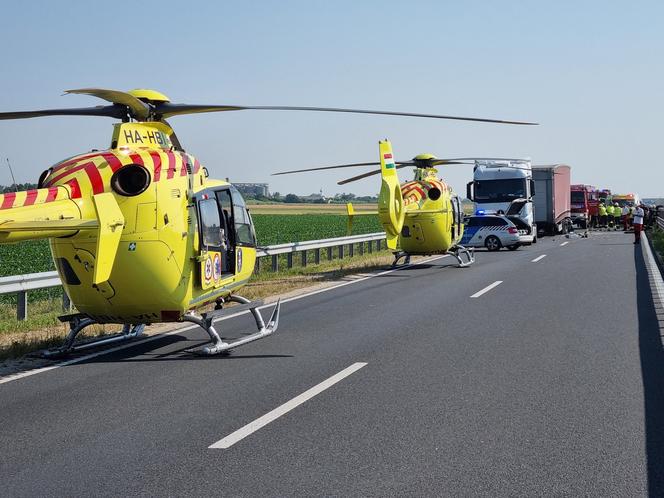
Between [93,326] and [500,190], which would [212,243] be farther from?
[500,190]

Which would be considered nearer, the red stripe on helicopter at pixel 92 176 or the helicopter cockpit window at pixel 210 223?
the red stripe on helicopter at pixel 92 176

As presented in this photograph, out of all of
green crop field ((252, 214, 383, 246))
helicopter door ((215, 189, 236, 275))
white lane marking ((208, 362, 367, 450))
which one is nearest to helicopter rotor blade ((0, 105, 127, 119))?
helicopter door ((215, 189, 236, 275))

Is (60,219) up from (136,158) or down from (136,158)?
down

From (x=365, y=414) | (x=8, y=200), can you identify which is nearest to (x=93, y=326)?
(x=8, y=200)

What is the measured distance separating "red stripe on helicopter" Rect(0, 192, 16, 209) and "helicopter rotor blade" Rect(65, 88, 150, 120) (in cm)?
131

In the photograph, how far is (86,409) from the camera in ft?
23.6

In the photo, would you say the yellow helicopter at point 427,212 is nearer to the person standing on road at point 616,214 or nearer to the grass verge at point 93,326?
the grass verge at point 93,326

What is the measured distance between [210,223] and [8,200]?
289cm

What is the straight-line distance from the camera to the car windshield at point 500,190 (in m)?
35.9

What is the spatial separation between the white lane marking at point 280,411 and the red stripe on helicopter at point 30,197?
10.3 ft

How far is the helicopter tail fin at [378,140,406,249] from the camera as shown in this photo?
62.0 ft

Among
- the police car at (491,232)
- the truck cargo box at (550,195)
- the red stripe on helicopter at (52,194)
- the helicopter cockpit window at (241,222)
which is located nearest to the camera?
the red stripe on helicopter at (52,194)

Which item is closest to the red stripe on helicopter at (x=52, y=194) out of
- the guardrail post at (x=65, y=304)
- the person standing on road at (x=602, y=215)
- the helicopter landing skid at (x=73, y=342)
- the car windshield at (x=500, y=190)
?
the helicopter landing skid at (x=73, y=342)

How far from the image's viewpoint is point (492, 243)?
32.8 metres
